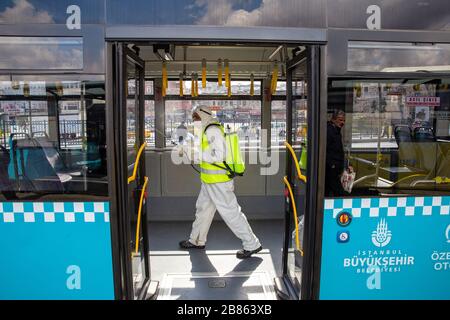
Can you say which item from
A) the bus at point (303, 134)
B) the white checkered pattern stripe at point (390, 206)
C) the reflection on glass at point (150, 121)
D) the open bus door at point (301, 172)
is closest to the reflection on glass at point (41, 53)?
the bus at point (303, 134)

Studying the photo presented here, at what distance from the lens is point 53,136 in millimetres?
2309

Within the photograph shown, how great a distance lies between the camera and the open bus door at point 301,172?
229 centimetres

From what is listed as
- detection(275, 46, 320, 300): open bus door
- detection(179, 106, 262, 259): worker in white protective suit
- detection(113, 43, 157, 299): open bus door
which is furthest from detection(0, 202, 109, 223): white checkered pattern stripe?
detection(179, 106, 262, 259): worker in white protective suit

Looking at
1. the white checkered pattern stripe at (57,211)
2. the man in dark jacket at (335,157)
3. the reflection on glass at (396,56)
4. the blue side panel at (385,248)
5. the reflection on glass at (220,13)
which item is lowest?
the blue side panel at (385,248)

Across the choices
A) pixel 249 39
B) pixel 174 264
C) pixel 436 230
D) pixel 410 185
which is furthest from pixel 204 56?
pixel 436 230

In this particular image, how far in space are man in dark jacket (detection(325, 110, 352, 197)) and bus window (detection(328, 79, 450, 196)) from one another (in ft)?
0.11

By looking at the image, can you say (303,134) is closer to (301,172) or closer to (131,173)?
(301,172)

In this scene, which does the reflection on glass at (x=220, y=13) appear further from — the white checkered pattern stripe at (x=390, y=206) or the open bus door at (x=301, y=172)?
the white checkered pattern stripe at (x=390, y=206)

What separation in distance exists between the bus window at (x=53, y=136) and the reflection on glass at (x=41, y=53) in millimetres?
96

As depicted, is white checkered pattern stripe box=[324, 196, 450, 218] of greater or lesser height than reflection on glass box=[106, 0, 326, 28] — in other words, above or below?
below

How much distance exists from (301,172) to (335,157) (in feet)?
1.35

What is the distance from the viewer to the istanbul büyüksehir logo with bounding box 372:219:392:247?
2.36 meters

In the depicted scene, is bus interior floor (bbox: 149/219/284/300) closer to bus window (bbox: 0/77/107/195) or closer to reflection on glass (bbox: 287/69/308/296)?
reflection on glass (bbox: 287/69/308/296)
